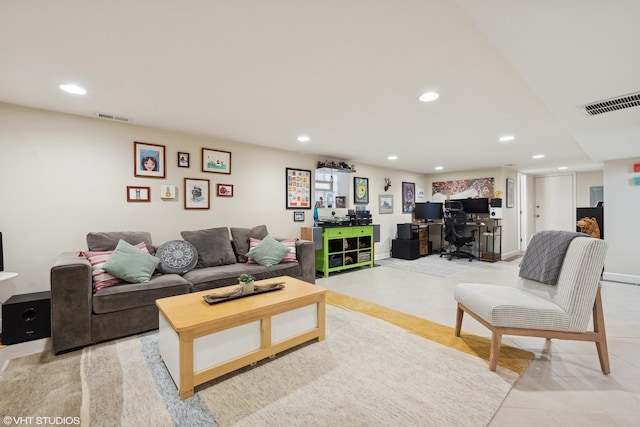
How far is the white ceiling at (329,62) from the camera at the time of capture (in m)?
1.40

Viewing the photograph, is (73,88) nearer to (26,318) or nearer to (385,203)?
(26,318)

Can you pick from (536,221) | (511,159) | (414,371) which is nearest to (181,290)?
(414,371)

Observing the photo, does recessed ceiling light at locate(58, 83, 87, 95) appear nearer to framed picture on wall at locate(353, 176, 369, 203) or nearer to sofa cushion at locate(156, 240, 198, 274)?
sofa cushion at locate(156, 240, 198, 274)

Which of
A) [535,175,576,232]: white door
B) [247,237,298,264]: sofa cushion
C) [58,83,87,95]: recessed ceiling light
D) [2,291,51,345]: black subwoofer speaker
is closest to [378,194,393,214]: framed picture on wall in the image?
[247,237,298,264]: sofa cushion

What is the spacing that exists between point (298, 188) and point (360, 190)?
1658 millimetres

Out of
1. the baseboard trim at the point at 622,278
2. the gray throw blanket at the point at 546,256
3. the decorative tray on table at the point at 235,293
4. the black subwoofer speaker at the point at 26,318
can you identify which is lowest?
the baseboard trim at the point at 622,278

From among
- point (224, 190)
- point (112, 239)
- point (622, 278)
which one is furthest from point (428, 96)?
point (622, 278)

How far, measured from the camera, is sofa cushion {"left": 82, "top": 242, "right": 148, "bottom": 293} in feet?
7.92

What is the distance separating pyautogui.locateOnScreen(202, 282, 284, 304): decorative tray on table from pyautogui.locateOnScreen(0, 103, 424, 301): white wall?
181 centimetres

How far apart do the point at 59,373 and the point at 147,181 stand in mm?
2123

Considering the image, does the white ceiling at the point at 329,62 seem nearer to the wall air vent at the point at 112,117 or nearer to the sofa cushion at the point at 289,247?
the wall air vent at the point at 112,117

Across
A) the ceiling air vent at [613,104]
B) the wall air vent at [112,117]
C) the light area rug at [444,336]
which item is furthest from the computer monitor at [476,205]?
the wall air vent at [112,117]

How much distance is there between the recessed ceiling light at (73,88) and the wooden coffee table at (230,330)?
6.30ft

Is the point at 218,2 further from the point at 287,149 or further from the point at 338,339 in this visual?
the point at 287,149
